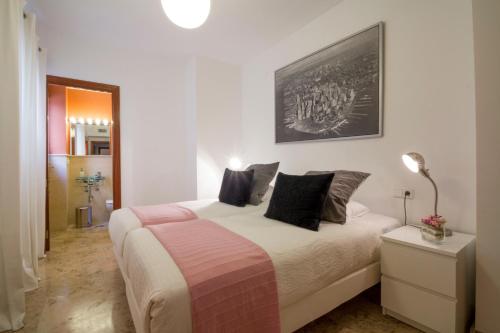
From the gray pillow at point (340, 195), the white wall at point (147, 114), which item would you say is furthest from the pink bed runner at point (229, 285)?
the white wall at point (147, 114)

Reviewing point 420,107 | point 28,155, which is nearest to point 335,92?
point 420,107

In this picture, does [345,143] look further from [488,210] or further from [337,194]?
[488,210]

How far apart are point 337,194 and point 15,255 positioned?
7.41 ft

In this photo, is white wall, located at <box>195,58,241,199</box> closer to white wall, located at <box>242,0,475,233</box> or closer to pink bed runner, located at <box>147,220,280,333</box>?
white wall, located at <box>242,0,475,233</box>

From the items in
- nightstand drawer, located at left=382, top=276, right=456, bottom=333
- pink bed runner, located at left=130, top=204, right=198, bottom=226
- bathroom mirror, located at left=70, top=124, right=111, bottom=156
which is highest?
bathroom mirror, located at left=70, top=124, right=111, bottom=156

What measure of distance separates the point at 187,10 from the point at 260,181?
5.50 ft

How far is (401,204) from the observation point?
1.92m

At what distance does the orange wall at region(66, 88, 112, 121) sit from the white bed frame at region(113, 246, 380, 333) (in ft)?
13.1

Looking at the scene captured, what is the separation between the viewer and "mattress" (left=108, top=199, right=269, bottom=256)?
171 cm

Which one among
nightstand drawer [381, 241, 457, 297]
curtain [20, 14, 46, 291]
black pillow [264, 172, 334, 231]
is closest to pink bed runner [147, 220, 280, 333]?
black pillow [264, 172, 334, 231]

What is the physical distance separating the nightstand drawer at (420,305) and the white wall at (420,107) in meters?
0.61

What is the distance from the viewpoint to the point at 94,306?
5.53ft

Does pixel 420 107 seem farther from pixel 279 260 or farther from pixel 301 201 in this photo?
pixel 279 260

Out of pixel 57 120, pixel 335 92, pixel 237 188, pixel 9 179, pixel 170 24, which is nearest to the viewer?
pixel 9 179
